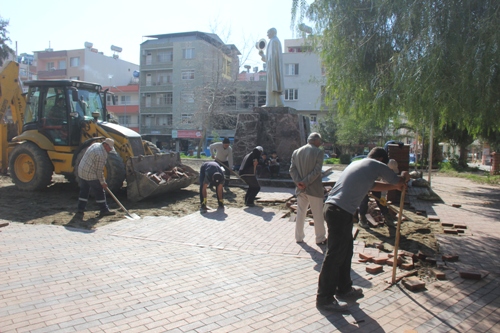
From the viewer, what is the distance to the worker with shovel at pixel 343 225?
4266mm

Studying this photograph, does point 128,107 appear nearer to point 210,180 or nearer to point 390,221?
point 210,180

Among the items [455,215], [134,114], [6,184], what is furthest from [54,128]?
[134,114]

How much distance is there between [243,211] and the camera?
30.8 feet

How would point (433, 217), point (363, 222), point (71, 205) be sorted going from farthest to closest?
1. point (71, 205)
2. point (433, 217)
3. point (363, 222)

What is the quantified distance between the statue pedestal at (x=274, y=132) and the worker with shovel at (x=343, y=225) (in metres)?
9.65

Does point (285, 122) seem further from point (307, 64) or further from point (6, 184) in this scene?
point (307, 64)

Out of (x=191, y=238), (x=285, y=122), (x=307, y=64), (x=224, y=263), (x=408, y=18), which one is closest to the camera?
(x=224, y=263)

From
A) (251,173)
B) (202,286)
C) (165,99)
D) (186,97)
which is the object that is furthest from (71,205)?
(165,99)

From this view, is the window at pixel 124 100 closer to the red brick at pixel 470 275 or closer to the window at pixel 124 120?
the window at pixel 124 120

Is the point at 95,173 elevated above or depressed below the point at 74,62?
below

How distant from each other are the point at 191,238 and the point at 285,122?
326 inches

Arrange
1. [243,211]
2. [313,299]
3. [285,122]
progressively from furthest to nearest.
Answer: [285,122] < [243,211] < [313,299]

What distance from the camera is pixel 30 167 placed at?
1122 cm

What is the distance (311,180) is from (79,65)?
190ft
